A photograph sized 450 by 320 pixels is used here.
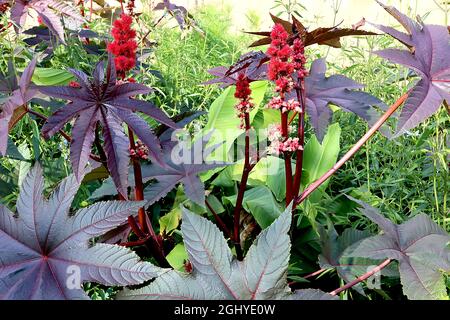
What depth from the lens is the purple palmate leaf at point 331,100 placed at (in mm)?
1226

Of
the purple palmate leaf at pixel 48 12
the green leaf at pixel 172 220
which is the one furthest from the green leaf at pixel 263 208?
the purple palmate leaf at pixel 48 12

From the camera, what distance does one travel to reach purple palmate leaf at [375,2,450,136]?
1.03 metres

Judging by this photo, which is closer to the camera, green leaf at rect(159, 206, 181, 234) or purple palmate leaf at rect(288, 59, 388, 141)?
purple palmate leaf at rect(288, 59, 388, 141)

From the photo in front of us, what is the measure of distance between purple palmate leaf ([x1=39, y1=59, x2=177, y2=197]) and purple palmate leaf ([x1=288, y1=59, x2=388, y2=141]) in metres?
0.37

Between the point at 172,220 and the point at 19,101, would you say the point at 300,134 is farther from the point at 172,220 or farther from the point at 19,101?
the point at 19,101

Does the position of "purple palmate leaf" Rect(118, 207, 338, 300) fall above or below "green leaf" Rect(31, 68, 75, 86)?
below

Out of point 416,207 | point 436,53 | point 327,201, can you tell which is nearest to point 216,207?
point 327,201

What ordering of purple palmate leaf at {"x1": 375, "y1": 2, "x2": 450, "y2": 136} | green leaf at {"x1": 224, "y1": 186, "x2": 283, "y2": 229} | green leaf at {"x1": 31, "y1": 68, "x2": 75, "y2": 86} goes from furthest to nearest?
green leaf at {"x1": 31, "y1": 68, "x2": 75, "y2": 86} < green leaf at {"x1": 224, "y1": 186, "x2": 283, "y2": 229} < purple palmate leaf at {"x1": 375, "y1": 2, "x2": 450, "y2": 136}

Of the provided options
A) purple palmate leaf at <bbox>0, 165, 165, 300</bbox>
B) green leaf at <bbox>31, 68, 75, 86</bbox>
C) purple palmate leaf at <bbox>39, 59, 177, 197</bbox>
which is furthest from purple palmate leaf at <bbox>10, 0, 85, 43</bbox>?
purple palmate leaf at <bbox>0, 165, 165, 300</bbox>

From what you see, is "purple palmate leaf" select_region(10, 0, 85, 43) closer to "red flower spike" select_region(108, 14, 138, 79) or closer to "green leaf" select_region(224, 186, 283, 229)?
"red flower spike" select_region(108, 14, 138, 79)

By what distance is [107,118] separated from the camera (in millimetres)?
1010

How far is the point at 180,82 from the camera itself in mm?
2400
